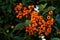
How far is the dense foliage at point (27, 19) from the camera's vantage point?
173 cm

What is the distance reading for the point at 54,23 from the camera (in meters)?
1.83

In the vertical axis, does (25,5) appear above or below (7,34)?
above

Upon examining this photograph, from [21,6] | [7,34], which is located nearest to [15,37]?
[7,34]

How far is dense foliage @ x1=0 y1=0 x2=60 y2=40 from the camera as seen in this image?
1732mm

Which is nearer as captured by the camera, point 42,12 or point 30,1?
point 42,12

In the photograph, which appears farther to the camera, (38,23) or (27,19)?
(27,19)

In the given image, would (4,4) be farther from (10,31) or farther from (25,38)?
(25,38)

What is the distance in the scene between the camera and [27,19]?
1826 mm

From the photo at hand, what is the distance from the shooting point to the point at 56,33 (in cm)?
185

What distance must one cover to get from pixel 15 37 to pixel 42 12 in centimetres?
31

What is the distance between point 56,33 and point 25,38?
272 mm

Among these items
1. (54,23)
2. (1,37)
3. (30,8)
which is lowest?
(1,37)

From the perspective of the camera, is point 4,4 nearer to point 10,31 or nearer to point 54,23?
point 10,31

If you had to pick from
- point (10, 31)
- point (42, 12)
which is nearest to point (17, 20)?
point (10, 31)
